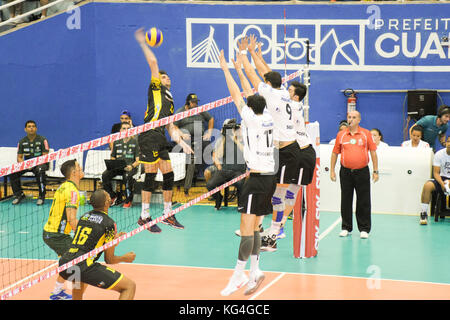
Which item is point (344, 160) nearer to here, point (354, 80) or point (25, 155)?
point (354, 80)

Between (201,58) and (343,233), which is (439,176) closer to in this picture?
(343,233)

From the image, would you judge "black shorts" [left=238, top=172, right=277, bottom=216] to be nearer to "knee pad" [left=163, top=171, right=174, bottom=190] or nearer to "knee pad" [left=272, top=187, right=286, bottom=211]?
"knee pad" [left=272, top=187, right=286, bottom=211]

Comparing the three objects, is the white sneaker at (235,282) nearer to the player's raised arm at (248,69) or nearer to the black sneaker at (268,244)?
the black sneaker at (268,244)

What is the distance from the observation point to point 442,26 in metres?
16.7

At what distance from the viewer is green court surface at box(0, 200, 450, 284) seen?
11.0 m

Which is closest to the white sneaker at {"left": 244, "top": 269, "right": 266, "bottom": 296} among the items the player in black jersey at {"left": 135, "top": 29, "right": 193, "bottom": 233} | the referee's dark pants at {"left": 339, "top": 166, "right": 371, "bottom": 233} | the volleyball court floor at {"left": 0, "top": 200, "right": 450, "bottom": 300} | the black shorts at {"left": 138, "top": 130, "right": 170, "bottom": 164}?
the volleyball court floor at {"left": 0, "top": 200, "right": 450, "bottom": 300}

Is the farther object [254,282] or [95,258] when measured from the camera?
[254,282]

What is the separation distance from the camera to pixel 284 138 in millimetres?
9812

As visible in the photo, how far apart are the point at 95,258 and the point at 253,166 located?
2.27 m

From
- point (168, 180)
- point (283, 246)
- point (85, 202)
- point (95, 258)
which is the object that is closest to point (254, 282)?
point (95, 258)

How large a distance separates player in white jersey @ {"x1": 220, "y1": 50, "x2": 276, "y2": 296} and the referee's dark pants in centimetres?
474

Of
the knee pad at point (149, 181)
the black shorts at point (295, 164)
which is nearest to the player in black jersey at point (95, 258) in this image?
the knee pad at point (149, 181)

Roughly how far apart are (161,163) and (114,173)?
5308mm

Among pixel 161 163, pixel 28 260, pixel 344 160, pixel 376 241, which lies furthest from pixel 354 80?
pixel 28 260
